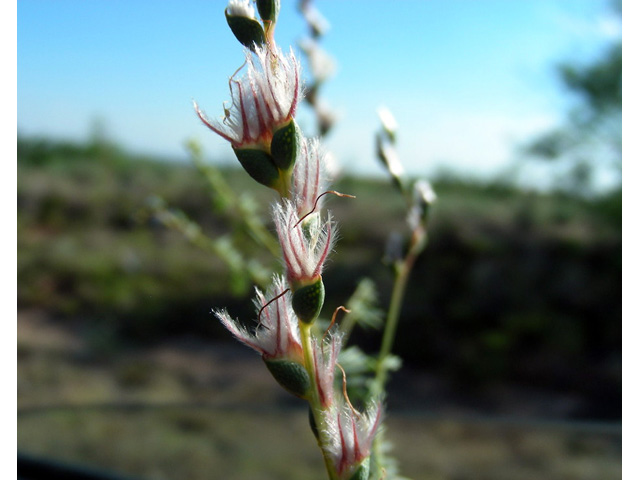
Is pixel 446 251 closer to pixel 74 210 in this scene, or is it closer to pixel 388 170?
pixel 74 210

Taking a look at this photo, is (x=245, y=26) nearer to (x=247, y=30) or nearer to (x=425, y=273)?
(x=247, y=30)

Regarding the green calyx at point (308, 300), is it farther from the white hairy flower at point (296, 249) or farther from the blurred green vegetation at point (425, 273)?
the blurred green vegetation at point (425, 273)

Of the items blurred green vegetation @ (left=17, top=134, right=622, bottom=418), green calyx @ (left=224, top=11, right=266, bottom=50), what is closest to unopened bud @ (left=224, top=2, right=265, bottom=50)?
green calyx @ (left=224, top=11, right=266, bottom=50)

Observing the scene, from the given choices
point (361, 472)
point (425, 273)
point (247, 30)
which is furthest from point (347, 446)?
point (425, 273)

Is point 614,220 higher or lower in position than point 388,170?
higher

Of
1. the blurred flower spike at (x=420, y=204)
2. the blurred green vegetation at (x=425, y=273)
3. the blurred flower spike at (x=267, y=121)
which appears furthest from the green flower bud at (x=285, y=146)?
the blurred green vegetation at (x=425, y=273)

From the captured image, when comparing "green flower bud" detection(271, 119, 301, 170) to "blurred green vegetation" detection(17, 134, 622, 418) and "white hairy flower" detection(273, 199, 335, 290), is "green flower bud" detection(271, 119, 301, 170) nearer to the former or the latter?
"white hairy flower" detection(273, 199, 335, 290)

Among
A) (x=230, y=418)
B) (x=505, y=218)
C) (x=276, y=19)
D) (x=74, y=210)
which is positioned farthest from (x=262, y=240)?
(x=74, y=210)
